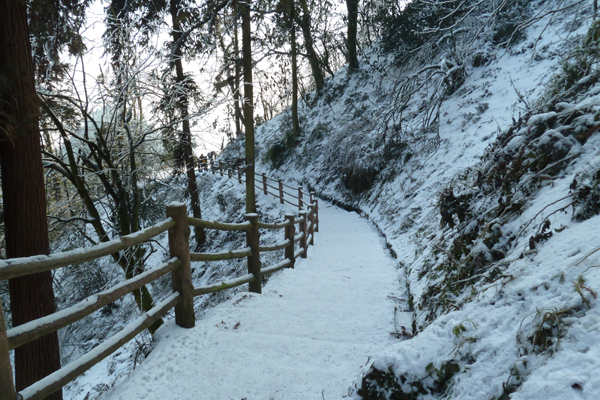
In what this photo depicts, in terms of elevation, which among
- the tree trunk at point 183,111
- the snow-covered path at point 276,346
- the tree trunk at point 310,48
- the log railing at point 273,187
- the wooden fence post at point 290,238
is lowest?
the snow-covered path at point 276,346

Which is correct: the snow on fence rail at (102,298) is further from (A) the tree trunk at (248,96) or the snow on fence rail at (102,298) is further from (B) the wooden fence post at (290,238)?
(A) the tree trunk at (248,96)

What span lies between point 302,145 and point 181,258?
752 inches

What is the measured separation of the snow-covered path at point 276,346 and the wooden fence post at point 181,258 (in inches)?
5.5

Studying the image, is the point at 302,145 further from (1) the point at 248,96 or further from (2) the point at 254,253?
(2) the point at 254,253

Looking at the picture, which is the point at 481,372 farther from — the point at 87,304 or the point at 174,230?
the point at 174,230

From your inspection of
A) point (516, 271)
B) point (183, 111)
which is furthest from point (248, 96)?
point (516, 271)

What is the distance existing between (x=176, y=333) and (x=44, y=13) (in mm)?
4918

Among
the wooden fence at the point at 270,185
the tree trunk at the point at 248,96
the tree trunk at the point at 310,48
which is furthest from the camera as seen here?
the tree trunk at the point at 310,48

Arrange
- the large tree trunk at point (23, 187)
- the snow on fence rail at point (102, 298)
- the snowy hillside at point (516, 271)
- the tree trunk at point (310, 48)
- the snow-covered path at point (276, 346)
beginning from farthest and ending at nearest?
the tree trunk at point (310, 48), the large tree trunk at point (23, 187), the snow-covered path at point (276, 346), the snow on fence rail at point (102, 298), the snowy hillside at point (516, 271)

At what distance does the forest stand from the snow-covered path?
37cm

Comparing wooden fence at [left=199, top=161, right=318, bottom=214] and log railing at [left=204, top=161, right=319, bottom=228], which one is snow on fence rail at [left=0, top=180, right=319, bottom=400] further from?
wooden fence at [left=199, top=161, right=318, bottom=214]

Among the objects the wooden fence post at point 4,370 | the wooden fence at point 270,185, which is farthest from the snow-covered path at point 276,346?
the wooden fence at point 270,185

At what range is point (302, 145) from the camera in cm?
2205

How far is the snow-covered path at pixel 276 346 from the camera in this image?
8.72 ft
